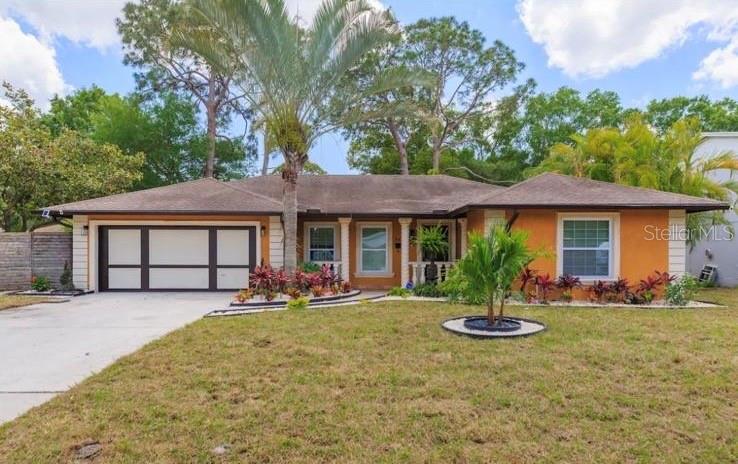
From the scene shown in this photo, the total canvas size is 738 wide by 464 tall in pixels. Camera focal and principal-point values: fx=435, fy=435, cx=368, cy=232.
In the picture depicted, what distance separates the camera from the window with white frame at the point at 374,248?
1388cm

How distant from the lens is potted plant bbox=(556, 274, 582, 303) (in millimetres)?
10250

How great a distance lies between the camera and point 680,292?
32.3 feet

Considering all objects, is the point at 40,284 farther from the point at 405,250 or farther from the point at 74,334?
the point at 405,250

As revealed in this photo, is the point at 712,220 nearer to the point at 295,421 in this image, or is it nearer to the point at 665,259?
the point at 665,259

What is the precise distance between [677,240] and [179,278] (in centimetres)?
1325

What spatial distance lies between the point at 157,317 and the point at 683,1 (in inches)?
689

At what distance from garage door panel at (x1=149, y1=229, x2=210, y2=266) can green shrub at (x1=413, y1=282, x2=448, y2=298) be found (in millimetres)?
6207

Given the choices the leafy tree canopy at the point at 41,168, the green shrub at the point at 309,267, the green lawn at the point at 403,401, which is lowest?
the green lawn at the point at 403,401

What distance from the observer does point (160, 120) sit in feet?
81.6

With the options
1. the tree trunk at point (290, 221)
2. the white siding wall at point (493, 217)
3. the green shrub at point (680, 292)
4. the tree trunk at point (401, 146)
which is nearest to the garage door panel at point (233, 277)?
the tree trunk at point (290, 221)

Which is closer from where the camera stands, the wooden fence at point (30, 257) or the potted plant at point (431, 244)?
the potted plant at point (431, 244)

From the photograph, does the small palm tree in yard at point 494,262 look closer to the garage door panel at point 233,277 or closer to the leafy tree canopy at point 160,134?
the garage door panel at point 233,277

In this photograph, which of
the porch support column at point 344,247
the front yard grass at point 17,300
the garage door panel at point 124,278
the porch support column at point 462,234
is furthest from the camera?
the porch support column at point 462,234

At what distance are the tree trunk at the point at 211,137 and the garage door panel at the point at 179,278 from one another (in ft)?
44.2
